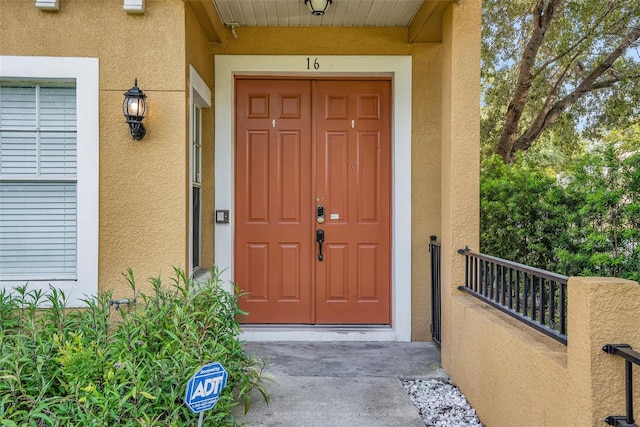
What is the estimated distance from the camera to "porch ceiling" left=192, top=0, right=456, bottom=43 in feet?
13.1

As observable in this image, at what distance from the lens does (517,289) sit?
2.71 metres

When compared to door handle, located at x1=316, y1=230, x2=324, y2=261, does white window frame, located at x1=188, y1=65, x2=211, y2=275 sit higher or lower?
higher

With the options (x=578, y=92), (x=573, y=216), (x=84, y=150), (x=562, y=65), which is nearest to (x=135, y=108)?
(x=84, y=150)

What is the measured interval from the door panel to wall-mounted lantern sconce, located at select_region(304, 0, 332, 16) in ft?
2.80

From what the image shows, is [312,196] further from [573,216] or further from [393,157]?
[573,216]

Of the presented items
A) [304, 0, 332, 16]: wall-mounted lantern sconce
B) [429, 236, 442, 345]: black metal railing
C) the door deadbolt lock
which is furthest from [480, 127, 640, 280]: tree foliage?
[304, 0, 332, 16]: wall-mounted lantern sconce

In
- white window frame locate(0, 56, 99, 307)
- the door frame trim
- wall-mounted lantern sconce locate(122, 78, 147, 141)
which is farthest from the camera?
the door frame trim

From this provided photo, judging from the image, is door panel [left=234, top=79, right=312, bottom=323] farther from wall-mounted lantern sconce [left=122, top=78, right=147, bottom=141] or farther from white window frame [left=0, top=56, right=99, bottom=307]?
white window frame [left=0, top=56, right=99, bottom=307]

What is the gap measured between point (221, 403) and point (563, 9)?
823 centimetres

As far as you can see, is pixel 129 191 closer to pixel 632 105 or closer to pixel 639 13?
pixel 639 13

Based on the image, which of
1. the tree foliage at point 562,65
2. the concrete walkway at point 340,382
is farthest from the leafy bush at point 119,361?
the tree foliage at point 562,65

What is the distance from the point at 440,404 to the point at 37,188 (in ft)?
10.8

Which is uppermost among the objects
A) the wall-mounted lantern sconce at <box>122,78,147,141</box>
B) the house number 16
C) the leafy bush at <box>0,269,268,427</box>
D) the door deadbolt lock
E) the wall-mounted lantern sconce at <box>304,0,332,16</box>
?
the wall-mounted lantern sconce at <box>304,0,332,16</box>

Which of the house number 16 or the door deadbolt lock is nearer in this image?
the house number 16
